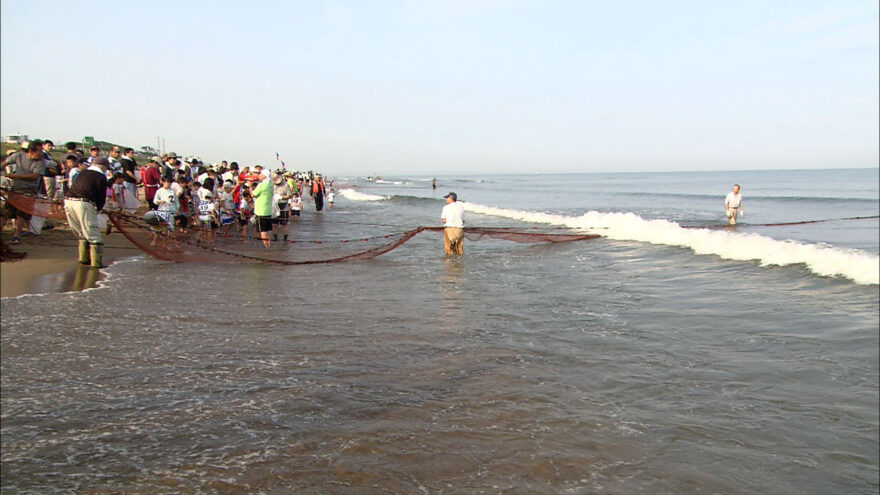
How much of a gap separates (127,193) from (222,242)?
8.22 ft

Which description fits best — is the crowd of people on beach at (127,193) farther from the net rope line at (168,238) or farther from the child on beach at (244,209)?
the net rope line at (168,238)

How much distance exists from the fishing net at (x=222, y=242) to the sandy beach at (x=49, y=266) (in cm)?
57

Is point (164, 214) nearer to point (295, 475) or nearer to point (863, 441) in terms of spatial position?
point (295, 475)

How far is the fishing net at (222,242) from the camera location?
10.8 metres

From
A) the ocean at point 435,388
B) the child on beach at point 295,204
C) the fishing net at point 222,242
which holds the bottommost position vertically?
the ocean at point 435,388

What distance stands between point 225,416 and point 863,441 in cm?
441

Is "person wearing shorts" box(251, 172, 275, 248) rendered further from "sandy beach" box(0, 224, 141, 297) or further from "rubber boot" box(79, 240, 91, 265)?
"rubber boot" box(79, 240, 91, 265)

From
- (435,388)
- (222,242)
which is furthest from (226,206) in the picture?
(435,388)

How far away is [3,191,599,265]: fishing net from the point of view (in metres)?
10.8

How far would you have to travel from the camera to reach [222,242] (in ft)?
48.4

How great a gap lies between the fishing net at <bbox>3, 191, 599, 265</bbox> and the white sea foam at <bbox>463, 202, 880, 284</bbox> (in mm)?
2077

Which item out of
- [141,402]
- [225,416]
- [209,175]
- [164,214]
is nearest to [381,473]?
[225,416]

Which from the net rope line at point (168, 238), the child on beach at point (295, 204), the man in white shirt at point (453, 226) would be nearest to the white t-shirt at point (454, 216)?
the man in white shirt at point (453, 226)

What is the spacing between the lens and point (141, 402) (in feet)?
13.2
